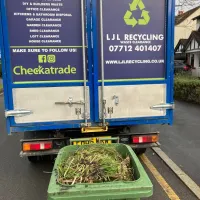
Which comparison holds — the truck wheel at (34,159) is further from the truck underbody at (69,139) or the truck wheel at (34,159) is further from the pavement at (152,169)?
the truck underbody at (69,139)

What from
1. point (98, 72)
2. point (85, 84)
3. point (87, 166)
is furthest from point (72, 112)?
point (87, 166)

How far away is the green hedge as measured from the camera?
10884 millimetres

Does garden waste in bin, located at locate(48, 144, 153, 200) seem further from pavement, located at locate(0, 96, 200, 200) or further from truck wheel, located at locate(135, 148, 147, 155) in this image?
truck wheel, located at locate(135, 148, 147, 155)

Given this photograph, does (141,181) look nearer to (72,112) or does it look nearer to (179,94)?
(72,112)

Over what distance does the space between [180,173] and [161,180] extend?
433 millimetres

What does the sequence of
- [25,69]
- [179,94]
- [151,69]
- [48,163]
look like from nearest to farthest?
[25,69] → [151,69] → [48,163] → [179,94]

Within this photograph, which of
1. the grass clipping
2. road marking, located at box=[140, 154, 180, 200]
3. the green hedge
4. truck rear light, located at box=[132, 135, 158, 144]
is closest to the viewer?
the grass clipping

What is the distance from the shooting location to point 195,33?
31.4 meters

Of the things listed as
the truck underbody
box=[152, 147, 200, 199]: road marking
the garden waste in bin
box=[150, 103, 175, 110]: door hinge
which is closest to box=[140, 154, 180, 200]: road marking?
box=[152, 147, 200, 199]: road marking

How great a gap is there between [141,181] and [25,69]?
2261 mm

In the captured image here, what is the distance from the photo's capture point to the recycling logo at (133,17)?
385 centimetres

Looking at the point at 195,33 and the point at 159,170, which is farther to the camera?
the point at 195,33

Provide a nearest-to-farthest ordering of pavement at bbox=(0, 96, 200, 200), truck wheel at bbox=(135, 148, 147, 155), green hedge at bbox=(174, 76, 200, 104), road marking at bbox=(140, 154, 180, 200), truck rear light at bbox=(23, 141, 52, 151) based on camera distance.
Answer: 1. road marking at bbox=(140, 154, 180, 200)
2. pavement at bbox=(0, 96, 200, 200)
3. truck rear light at bbox=(23, 141, 52, 151)
4. truck wheel at bbox=(135, 148, 147, 155)
5. green hedge at bbox=(174, 76, 200, 104)

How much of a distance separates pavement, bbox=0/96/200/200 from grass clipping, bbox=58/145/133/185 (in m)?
1.23
